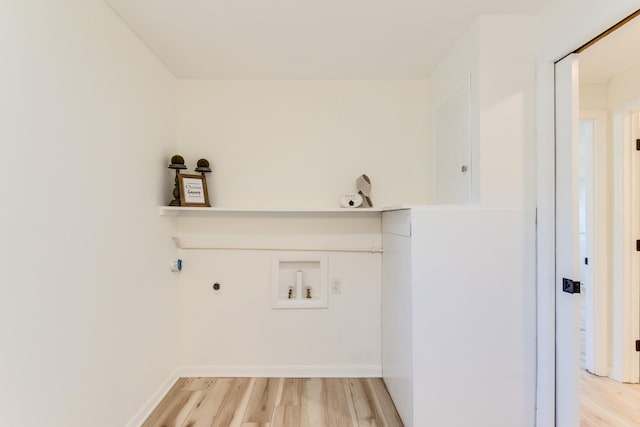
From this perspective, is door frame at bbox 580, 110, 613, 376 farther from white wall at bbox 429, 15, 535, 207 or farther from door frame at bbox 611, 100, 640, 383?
white wall at bbox 429, 15, 535, 207

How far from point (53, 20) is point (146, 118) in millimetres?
794

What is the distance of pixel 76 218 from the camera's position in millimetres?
1472

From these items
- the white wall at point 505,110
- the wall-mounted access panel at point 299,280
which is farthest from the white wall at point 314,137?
the white wall at point 505,110

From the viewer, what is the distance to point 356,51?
2.15m

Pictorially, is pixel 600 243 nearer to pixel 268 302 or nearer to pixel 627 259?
pixel 627 259

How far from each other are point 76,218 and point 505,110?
224 cm

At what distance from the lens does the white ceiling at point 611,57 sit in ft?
6.31

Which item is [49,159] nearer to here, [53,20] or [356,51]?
[53,20]

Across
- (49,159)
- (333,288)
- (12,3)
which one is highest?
(12,3)

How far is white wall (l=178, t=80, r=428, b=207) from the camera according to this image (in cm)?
258

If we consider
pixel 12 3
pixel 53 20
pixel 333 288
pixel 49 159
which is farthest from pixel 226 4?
pixel 333 288

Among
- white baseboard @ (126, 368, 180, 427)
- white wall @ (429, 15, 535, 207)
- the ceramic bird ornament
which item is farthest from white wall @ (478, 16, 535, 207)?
white baseboard @ (126, 368, 180, 427)

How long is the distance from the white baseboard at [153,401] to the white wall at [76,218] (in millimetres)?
48

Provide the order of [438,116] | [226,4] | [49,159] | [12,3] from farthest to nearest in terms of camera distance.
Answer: [438,116], [226,4], [49,159], [12,3]
